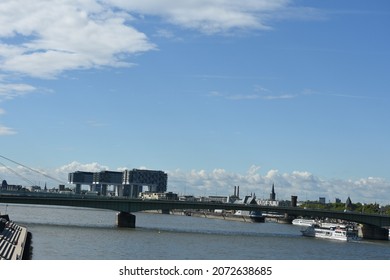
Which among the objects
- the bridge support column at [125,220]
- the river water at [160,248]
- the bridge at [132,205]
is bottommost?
the river water at [160,248]

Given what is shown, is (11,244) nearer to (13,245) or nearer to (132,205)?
(13,245)

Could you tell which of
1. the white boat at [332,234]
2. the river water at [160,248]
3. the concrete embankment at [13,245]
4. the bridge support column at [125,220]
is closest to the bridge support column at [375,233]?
the white boat at [332,234]

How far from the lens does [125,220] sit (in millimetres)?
72625

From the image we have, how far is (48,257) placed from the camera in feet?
124

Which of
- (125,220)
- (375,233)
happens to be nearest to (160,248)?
(125,220)

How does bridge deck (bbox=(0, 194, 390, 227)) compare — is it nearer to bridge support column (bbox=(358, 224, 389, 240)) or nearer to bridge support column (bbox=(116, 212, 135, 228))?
bridge support column (bbox=(116, 212, 135, 228))

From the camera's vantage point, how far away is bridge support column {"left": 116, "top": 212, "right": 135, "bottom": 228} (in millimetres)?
72188

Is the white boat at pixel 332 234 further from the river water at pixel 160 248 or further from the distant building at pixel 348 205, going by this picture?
the distant building at pixel 348 205

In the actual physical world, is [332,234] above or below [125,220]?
below

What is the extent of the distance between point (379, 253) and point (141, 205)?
27.1 metres

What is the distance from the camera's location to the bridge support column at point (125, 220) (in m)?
72.2

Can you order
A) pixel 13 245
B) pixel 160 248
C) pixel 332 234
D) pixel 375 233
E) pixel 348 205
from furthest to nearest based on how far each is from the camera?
pixel 348 205 < pixel 375 233 < pixel 332 234 < pixel 160 248 < pixel 13 245

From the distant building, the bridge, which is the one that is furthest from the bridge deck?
the distant building

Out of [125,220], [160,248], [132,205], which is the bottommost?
[160,248]
